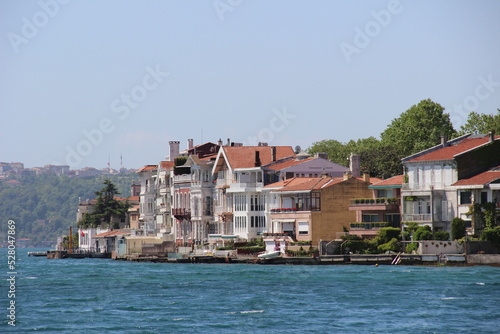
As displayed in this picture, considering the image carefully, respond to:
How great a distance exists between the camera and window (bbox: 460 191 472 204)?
86.5m

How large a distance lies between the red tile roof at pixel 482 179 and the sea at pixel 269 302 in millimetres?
8283

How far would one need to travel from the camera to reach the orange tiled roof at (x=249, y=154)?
115550 mm

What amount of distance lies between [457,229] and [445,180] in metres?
5.80

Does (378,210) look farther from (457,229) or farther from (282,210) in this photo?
(282,210)

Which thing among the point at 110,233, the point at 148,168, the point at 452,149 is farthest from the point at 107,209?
the point at 452,149

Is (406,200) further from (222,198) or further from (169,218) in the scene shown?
(169,218)

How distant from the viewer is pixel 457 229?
8462 centimetres

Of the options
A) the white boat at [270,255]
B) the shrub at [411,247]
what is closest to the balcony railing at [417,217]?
the shrub at [411,247]

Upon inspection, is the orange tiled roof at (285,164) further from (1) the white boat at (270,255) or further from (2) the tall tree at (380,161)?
(1) the white boat at (270,255)

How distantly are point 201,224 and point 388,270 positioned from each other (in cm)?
4423

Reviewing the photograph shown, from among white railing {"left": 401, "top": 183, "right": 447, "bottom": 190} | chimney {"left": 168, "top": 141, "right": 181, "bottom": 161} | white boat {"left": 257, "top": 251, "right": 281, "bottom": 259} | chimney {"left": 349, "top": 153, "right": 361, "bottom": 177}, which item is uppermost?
chimney {"left": 168, "top": 141, "right": 181, "bottom": 161}

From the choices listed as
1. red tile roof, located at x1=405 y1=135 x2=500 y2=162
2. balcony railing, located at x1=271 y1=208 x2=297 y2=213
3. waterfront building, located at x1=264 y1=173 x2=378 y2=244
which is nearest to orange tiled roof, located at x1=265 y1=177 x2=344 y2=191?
waterfront building, located at x1=264 y1=173 x2=378 y2=244

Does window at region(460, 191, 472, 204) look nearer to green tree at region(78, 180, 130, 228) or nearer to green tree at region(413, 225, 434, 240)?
green tree at region(413, 225, 434, 240)

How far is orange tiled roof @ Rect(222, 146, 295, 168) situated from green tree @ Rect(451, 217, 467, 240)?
111 ft
